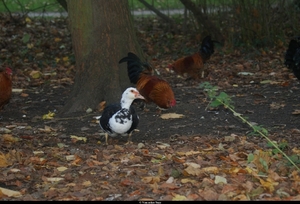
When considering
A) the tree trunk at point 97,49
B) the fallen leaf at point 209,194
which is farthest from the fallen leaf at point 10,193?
the tree trunk at point 97,49

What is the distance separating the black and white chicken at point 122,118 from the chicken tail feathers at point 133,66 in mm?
1514

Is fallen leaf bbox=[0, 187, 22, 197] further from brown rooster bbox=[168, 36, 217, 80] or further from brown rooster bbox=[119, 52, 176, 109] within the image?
brown rooster bbox=[168, 36, 217, 80]

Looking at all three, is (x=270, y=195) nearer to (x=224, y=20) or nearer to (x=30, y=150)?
(x=30, y=150)

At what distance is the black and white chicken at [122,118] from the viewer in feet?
20.8

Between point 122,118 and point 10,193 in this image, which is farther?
point 122,118

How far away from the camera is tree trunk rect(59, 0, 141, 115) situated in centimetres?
793

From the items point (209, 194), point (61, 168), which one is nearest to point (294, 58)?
point (61, 168)

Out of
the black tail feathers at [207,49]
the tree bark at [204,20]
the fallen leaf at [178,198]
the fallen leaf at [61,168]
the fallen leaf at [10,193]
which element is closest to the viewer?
the fallen leaf at [178,198]

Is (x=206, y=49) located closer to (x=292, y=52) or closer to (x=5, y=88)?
(x=292, y=52)

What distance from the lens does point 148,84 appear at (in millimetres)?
7914

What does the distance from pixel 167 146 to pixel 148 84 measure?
6.04ft

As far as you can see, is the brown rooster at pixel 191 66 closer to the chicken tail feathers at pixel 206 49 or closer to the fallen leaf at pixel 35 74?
the chicken tail feathers at pixel 206 49

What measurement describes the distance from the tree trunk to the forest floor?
30cm

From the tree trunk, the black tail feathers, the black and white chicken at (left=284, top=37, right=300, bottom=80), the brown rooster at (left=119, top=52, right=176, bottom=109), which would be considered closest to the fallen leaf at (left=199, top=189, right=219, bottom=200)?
the brown rooster at (left=119, top=52, right=176, bottom=109)
